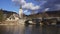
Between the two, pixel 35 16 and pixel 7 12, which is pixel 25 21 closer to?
pixel 35 16

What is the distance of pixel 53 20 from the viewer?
41.5m

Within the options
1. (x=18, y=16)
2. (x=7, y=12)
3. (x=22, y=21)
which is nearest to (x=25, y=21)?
(x=22, y=21)

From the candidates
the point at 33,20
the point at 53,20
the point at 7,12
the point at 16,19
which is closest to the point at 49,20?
the point at 53,20

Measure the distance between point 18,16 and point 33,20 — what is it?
4377 millimetres

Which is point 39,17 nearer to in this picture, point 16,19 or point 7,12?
point 16,19

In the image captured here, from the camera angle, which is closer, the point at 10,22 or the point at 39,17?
the point at 10,22

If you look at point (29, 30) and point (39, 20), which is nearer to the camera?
point (29, 30)

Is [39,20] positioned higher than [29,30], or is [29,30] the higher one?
[39,20]

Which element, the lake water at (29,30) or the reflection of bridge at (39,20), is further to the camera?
the reflection of bridge at (39,20)

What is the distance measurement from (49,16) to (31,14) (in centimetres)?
535

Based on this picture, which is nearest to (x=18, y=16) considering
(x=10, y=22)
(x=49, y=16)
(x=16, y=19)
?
(x=16, y=19)

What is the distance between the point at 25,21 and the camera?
140 ft

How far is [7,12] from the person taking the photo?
151ft

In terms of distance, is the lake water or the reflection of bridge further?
the reflection of bridge
